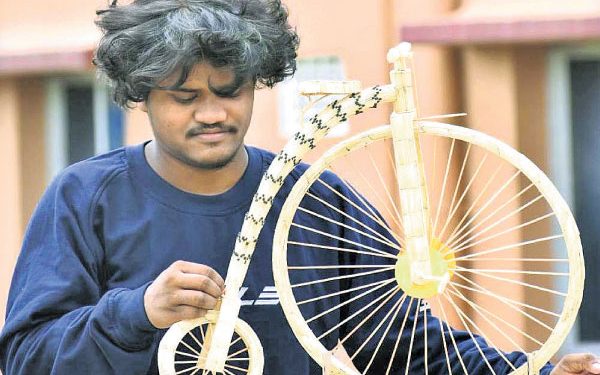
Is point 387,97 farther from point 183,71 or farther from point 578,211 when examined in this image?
point 578,211

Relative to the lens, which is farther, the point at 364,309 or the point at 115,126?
the point at 115,126

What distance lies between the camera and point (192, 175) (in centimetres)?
238

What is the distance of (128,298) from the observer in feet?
7.14

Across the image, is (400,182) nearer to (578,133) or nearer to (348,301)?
(348,301)

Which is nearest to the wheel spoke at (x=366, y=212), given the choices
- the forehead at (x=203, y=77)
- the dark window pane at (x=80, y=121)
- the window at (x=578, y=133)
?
the forehead at (x=203, y=77)

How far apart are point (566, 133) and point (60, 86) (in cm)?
178

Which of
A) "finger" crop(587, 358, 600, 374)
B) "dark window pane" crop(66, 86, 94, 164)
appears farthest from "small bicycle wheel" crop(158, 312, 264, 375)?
"dark window pane" crop(66, 86, 94, 164)

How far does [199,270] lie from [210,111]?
246mm

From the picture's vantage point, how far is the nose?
224 cm

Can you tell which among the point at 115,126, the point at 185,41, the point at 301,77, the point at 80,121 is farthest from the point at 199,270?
the point at 80,121

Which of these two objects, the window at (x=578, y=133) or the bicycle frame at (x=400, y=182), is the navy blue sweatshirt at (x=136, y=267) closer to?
the bicycle frame at (x=400, y=182)

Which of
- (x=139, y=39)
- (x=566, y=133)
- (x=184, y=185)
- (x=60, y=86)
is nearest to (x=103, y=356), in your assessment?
(x=184, y=185)

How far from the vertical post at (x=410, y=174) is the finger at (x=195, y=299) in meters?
0.30

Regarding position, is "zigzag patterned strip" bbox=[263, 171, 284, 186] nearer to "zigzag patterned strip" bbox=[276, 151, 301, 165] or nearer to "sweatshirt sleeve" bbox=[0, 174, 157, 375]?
"zigzag patterned strip" bbox=[276, 151, 301, 165]
